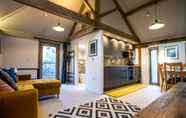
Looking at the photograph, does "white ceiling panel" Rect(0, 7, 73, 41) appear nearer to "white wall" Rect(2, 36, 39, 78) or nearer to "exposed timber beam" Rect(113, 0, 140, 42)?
"white wall" Rect(2, 36, 39, 78)

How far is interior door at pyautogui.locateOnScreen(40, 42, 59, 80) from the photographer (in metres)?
6.21

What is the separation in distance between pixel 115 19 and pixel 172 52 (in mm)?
3310

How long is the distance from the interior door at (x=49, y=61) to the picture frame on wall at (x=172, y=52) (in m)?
5.94

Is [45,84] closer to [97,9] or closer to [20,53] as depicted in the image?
[20,53]

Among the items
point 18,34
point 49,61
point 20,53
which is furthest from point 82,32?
point 20,53

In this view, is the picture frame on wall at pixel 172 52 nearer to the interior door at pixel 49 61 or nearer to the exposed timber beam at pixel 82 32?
the exposed timber beam at pixel 82 32

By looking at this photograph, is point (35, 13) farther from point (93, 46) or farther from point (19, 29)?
point (93, 46)

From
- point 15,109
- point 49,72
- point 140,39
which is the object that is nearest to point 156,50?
point 140,39

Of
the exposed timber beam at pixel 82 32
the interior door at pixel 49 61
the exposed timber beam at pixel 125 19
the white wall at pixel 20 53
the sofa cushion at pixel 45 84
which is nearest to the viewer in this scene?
the sofa cushion at pixel 45 84

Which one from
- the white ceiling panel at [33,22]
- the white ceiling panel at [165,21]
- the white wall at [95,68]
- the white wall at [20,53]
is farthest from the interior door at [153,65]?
the white wall at [20,53]

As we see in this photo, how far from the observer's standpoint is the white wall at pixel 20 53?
5.01 m

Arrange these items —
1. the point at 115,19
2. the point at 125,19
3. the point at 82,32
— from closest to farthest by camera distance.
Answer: the point at 115,19 < the point at 82,32 < the point at 125,19

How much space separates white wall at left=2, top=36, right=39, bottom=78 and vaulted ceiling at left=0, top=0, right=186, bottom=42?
40 centimetres

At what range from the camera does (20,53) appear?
539cm
